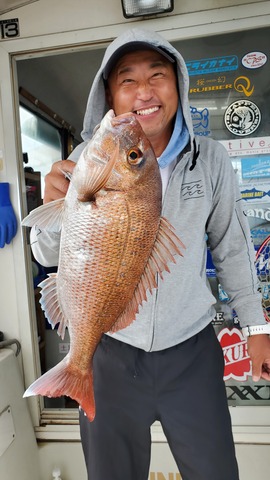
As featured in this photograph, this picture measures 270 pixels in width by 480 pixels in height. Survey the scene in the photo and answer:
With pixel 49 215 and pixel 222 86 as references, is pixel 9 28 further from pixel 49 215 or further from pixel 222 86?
pixel 49 215

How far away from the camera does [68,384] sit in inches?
41.3

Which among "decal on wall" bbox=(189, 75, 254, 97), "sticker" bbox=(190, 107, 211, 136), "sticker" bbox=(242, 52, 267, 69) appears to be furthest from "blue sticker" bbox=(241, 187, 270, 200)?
"sticker" bbox=(242, 52, 267, 69)

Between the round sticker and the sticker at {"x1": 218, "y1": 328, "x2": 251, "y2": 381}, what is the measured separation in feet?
4.64

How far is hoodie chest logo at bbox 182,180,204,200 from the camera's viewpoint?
1.49 metres

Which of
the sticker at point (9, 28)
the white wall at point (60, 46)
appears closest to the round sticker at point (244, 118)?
the white wall at point (60, 46)

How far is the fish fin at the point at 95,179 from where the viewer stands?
933 mm

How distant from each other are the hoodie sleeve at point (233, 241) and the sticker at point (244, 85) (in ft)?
3.66

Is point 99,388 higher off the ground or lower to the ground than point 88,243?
lower

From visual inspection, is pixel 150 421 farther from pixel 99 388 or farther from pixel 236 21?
pixel 236 21

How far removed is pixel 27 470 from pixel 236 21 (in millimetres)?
3271

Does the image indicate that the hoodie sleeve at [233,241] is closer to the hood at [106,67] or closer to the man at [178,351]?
the man at [178,351]

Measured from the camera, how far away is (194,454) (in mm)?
1449

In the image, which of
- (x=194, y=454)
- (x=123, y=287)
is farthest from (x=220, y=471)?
(x=123, y=287)

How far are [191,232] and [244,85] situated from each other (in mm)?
1510
